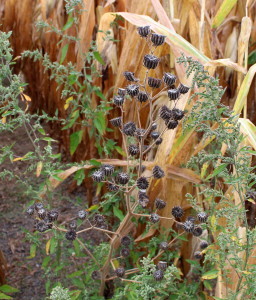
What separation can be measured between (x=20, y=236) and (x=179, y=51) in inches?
54.5

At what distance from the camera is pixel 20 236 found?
2.46m

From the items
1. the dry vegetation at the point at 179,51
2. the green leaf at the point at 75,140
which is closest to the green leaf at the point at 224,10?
the dry vegetation at the point at 179,51

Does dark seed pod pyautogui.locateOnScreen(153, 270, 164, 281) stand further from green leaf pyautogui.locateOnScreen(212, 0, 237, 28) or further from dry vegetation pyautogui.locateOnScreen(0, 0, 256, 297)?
green leaf pyautogui.locateOnScreen(212, 0, 237, 28)

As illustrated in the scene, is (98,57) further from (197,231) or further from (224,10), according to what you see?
(197,231)

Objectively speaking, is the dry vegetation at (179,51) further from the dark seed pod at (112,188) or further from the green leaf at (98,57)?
the dark seed pod at (112,188)

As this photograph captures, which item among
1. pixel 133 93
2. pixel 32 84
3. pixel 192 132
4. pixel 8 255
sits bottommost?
pixel 8 255

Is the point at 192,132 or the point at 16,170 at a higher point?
the point at 192,132

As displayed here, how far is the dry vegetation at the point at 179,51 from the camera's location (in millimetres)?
1569

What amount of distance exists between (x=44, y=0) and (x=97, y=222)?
4.84 ft

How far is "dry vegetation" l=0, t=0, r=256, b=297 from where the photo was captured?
1.57m

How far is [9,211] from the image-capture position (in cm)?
264

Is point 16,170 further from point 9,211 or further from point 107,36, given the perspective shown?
point 107,36

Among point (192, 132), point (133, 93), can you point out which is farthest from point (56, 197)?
point (133, 93)

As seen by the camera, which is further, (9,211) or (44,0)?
(9,211)
